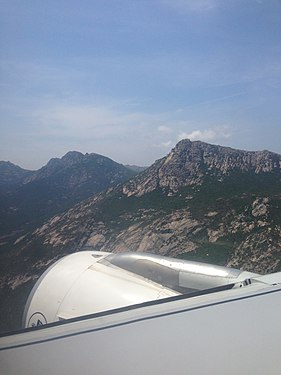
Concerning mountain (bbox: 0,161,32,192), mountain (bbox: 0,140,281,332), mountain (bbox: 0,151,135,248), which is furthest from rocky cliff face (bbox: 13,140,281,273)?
mountain (bbox: 0,161,32,192)

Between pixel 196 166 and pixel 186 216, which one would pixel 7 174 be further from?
pixel 196 166

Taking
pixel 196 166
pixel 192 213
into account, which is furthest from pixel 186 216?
pixel 196 166

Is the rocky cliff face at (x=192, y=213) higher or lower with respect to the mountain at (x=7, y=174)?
lower

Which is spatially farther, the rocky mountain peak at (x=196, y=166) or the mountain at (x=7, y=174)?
the rocky mountain peak at (x=196, y=166)

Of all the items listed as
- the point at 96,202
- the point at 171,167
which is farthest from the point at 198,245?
the point at 171,167

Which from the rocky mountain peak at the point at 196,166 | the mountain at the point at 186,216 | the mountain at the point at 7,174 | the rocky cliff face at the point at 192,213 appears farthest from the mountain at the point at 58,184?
the rocky mountain peak at the point at 196,166

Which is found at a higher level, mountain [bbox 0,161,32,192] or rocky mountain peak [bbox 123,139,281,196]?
rocky mountain peak [bbox 123,139,281,196]

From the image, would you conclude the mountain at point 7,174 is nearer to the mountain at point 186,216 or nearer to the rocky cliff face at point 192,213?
the mountain at point 186,216

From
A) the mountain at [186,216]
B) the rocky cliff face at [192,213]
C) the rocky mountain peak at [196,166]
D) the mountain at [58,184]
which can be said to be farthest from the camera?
the rocky mountain peak at [196,166]

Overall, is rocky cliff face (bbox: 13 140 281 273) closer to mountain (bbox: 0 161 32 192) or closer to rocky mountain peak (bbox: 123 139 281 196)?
rocky mountain peak (bbox: 123 139 281 196)
